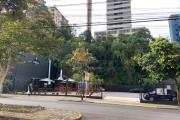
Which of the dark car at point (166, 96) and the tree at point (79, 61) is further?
the tree at point (79, 61)

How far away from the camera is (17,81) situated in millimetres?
28422

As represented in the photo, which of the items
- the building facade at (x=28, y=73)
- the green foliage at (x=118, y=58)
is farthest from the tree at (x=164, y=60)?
the green foliage at (x=118, y=58)

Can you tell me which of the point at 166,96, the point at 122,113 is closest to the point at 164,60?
the point at 166,96

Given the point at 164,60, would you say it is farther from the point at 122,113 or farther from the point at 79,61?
the point at 79,61

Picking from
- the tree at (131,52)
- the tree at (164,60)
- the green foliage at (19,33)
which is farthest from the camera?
the tree at (131,52)

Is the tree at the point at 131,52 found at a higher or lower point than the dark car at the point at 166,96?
higher

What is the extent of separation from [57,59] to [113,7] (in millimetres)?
56668

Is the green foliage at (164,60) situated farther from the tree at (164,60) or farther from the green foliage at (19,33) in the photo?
the green foliage at (19,33)

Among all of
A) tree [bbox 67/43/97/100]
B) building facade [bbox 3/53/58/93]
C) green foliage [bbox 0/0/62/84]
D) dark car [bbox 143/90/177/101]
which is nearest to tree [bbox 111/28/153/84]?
tree [bbox 67/43/97/100]

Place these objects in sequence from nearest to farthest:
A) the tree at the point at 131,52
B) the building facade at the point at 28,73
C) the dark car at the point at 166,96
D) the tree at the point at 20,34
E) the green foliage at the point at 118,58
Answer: the tree at the point at 20,34 < the dark car at the point at 166,96 < the building facade at the point at 28,73 < the green foliage at the point at 118,58 < the tree at the point at 131,52

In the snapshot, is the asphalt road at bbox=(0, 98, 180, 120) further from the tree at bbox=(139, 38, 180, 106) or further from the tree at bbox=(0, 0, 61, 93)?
the tree at bbox=(0, 0, 61, 93)

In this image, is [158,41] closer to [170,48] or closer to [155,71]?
[170,48]

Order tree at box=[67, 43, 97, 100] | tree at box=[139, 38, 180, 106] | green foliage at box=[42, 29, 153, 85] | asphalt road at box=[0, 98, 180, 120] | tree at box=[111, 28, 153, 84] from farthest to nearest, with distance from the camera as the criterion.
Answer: tree at box=[111, 28, 153, 84] → green foliage at box=[42, 29, 153, 85] → tree at box=[67, 43, 97, 100] → tree at box=[139, 38, 180, 106] → asphalt road at box=[0, 98, 180, 120]

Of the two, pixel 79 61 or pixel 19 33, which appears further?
pixel 79 61
